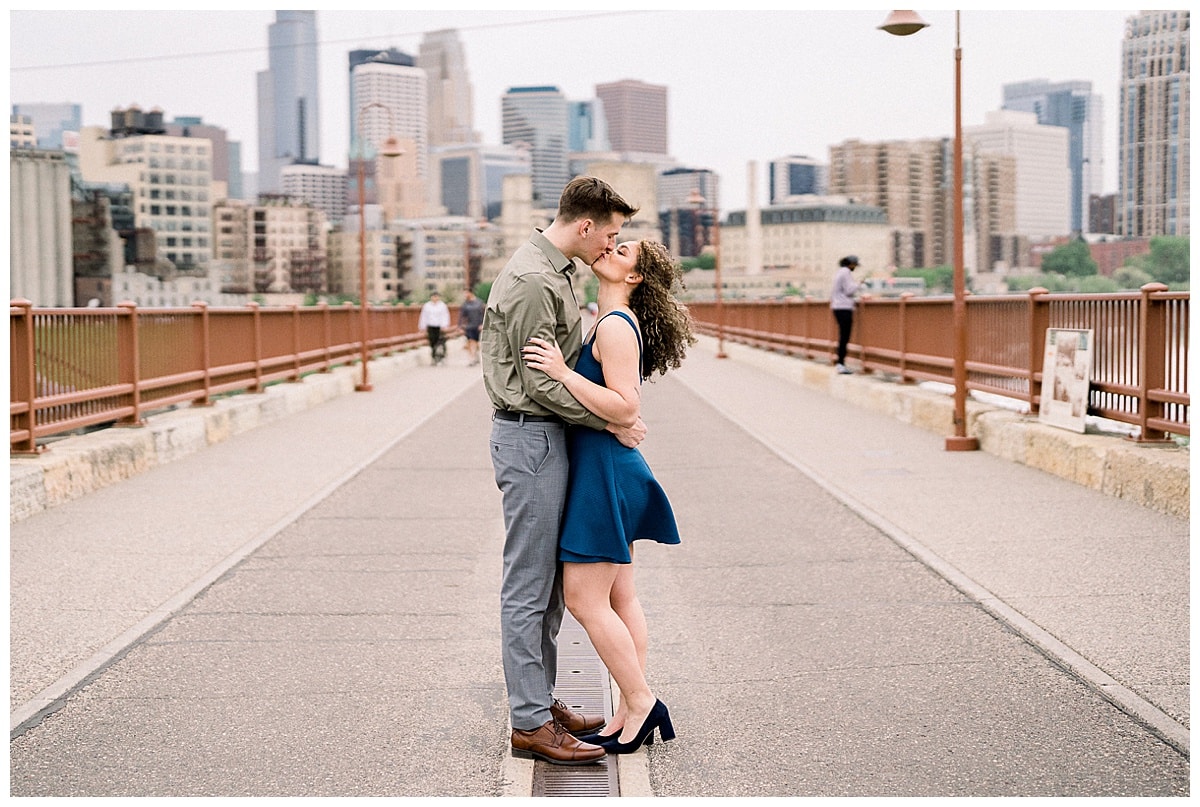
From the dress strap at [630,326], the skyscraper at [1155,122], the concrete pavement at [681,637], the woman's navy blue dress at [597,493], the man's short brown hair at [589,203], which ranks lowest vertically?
the concrete pavement at [681,637]

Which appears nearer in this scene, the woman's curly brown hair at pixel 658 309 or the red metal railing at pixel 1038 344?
the woman's curly brown hair at pixel 658 309

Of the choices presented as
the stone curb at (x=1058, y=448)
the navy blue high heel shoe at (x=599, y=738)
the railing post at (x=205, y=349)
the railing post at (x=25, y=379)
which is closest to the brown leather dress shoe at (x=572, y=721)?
the navy blue high heel shoe at (x=599, y=738)

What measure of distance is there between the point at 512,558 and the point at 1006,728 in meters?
1.79

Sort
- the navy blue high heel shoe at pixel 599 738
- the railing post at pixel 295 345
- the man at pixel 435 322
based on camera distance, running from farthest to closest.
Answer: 1. the man at pixel 435 322
2. the railing post at pixel 295 345
3. the navy blue high heel shoe at pixel 599 738

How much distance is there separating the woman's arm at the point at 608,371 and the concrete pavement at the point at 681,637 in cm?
116

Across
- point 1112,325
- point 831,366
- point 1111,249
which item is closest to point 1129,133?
point 1111,249

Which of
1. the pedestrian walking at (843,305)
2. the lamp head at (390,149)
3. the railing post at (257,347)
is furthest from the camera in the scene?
the lamp head at (390,149)

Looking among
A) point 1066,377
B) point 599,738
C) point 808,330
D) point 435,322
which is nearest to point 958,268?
point 1066,377

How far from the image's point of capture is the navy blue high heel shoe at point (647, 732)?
194 inches

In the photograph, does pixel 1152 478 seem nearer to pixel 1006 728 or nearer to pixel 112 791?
pixel 1006 728

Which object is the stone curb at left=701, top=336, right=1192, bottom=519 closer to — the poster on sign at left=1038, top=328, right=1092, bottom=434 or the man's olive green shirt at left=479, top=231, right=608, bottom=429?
the poster on sign at left=1038, top=328, right=1092, bottom=434

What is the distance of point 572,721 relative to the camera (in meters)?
5.04

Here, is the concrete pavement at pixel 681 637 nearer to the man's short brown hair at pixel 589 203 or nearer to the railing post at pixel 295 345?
the man's short brown hair at pixel 589 203
